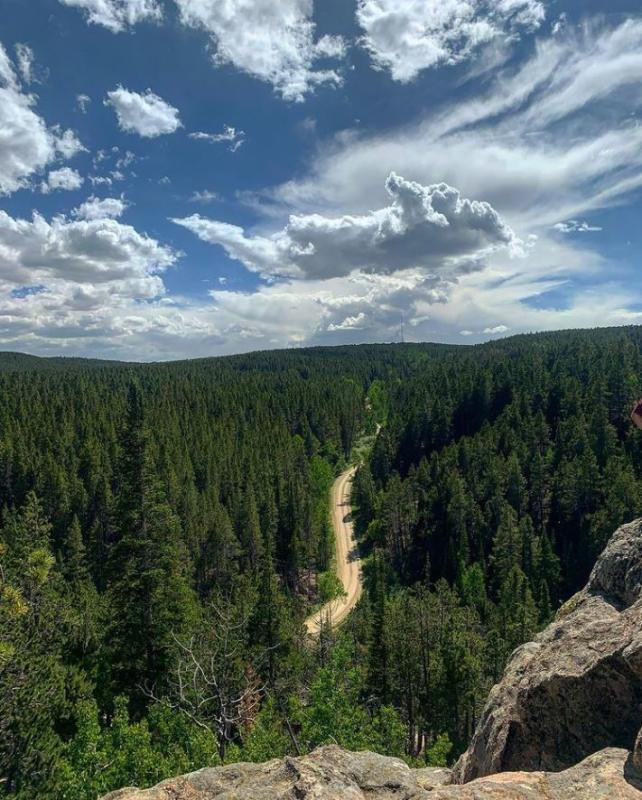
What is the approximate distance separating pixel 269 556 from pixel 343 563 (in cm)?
5345

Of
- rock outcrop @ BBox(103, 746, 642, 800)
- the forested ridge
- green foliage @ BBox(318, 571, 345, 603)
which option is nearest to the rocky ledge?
rock outcrop @ BBox(103, 746, 642, 800)

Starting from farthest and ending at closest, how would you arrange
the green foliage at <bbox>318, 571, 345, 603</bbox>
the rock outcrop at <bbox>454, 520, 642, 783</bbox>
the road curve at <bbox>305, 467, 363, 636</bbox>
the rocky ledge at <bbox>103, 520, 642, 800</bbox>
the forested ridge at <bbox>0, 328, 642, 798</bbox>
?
the green foliage at <bbox>318, 571, 345, 603</bbox>, the road curve at <bbox>305, 467, 363, 636</bbox>, the forested ridge at <bbox>0, 328, 642, 798</bbox>, the rock outcrop at <bbox>454, 520, 642, 783</bbox>, the rocky ledge at <bbox>103, 520, 642, 800</bbox>

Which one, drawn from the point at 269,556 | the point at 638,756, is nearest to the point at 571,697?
the point at 638,756

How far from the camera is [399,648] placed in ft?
138

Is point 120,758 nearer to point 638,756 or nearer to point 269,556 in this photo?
point 638,756

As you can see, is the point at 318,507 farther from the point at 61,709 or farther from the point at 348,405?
the point at 61,709

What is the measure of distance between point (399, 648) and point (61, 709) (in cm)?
2803

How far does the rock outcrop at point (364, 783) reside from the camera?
21.8 ft

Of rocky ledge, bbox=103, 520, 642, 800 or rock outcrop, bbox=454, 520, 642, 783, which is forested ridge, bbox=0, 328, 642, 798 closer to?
rocky ledge, bbox=103, 520, 642, 800

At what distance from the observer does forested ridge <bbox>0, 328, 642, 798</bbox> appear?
19.1 meters

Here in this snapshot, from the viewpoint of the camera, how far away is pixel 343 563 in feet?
304

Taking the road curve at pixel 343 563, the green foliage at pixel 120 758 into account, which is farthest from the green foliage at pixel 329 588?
the green foliage at pixel 120 758

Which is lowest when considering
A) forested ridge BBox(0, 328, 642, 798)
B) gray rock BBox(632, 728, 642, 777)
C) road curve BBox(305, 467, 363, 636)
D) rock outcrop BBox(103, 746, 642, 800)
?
road curve BBox(305, 467, 363, 636)

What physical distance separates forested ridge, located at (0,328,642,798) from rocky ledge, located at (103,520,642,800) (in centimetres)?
735
